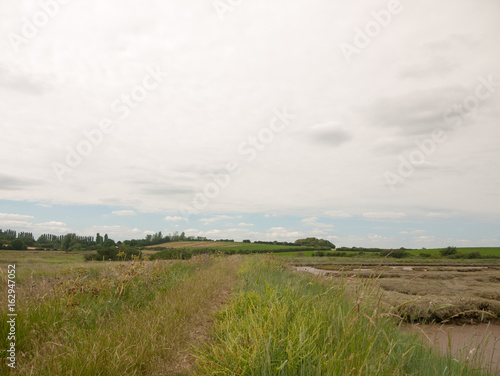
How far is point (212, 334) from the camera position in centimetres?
421

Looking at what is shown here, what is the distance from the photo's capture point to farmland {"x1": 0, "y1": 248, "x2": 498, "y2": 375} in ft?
8.66

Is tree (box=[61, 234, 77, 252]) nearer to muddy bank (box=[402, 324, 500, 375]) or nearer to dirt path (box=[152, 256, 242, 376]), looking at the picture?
dirt path (box=[152, 256, 242, 376])

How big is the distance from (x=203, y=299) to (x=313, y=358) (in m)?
4.36

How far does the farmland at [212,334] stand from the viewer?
264 centimetres

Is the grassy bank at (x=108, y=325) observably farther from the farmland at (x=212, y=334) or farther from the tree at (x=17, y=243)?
the tree at (x=17, y=243)

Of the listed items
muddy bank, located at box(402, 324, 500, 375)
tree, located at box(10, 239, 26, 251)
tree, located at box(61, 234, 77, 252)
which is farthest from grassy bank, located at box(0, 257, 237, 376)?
tree, located at box(61, 234, 77, 252)

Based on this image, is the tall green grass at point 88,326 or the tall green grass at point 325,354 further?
the tall green grass at point 88,326

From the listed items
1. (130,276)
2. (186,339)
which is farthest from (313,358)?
(130,276)

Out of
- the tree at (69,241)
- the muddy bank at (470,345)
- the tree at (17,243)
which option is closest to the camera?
the muddy bank at (470,345)

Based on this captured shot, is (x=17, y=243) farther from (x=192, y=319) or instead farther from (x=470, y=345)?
(x=470, y=345)

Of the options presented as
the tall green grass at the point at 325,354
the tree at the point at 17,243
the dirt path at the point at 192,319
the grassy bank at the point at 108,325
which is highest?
the tree at the point at 17,243

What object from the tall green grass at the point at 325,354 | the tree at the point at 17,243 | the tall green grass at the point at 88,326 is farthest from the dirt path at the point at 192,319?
the tree at the point at 17,243

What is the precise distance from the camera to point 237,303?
5.23m

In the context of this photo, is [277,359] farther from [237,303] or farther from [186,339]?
[237,303]
